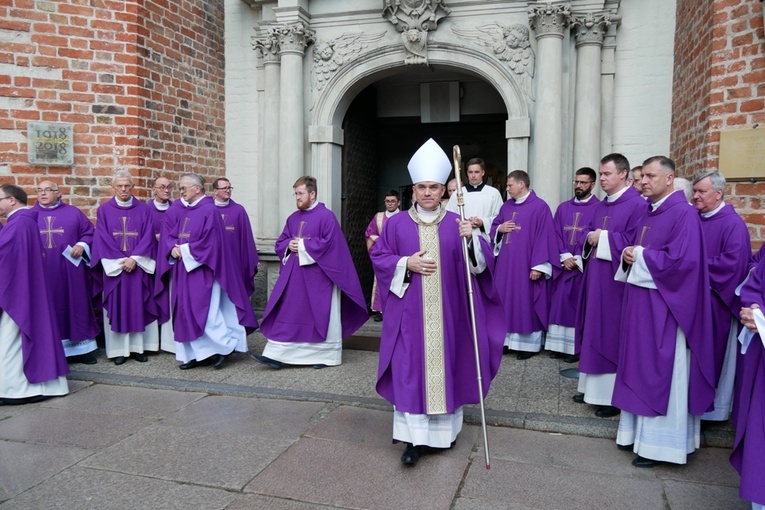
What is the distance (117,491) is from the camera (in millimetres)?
3576

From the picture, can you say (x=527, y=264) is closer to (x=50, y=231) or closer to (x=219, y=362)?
(x=219, y=362)

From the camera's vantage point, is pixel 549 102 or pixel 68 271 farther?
pixel 549 102

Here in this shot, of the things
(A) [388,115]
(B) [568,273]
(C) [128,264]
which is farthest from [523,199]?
(A) [388,115]

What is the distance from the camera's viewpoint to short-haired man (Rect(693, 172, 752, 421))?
4.12m

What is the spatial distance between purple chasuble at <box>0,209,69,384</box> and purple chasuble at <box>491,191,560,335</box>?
4.20 metres

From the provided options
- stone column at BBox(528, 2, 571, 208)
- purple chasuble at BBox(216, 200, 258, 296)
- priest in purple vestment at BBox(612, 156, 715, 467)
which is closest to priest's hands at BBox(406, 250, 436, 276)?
priest in purple vestment at BBox(612, 156, 715, 467)

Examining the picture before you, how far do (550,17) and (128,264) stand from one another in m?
5.44

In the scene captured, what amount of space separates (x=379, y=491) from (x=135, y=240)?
4.42m

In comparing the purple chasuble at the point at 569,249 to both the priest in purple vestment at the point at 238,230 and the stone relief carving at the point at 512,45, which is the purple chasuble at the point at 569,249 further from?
the priest in purple vestment at the point at 238,230

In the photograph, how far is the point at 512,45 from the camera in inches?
302

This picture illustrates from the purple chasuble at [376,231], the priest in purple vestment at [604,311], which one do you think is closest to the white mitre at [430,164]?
the priest in purple vestment at [604,311]

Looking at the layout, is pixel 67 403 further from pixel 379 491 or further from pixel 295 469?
pixel 379 491

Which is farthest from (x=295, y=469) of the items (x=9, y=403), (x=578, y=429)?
(x=9, y=403)

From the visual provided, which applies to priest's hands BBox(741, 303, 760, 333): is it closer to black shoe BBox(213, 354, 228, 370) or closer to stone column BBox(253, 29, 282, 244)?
black shoe BBox(213, 354, 228, 370)
